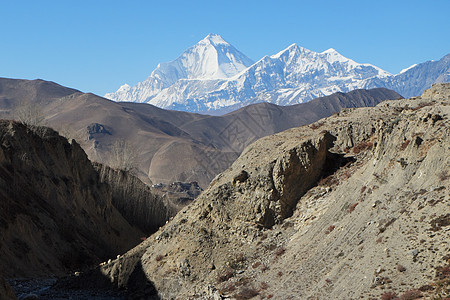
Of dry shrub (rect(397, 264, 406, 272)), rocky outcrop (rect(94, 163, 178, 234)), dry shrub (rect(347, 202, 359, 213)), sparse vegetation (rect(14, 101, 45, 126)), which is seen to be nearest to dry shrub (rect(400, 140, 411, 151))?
dry shrub (rect(347, 202, 359, 213))

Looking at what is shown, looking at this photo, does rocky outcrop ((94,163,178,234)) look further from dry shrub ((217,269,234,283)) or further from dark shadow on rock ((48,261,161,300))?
dry shrub ((217,269,234,283))

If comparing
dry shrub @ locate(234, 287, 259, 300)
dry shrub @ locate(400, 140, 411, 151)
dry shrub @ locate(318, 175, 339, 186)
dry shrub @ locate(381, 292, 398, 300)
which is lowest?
dry shrub @ locate(234, 287, 259, 300)

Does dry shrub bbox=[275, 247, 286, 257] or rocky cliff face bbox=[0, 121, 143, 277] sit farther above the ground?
rocky cliff face bbox=[0, 121, 143, 277]

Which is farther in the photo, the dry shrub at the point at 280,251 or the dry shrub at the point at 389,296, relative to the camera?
the dry shrub at the point at 280,251

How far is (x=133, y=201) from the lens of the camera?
71.2 metres

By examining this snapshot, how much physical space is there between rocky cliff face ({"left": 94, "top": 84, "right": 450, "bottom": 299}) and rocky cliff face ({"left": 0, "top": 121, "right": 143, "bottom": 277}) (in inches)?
448

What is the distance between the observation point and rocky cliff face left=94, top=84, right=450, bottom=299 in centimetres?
1994

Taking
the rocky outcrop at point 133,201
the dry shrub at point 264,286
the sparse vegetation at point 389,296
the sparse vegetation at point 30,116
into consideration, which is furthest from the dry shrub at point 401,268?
the rocky outcrop at point 133,201

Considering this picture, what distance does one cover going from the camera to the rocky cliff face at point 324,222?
19938 mm

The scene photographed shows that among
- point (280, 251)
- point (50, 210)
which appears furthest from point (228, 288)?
point (50, 210)

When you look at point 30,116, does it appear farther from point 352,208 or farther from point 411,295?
point 411,295

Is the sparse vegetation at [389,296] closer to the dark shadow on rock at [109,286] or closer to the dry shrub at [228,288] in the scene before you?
the dry shrub at [228,288]

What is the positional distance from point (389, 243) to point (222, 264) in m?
9.42

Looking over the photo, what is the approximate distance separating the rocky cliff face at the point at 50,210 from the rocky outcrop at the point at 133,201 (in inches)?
274
